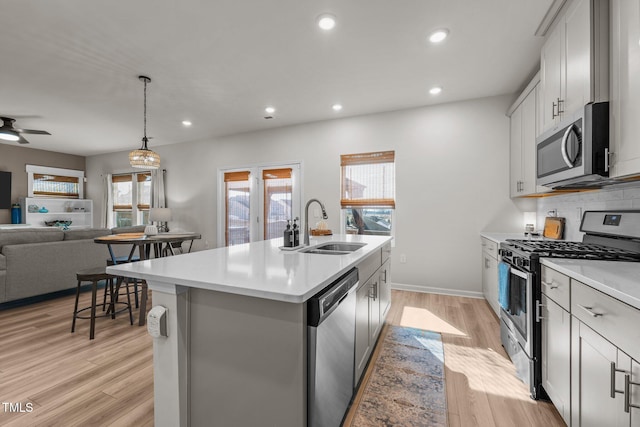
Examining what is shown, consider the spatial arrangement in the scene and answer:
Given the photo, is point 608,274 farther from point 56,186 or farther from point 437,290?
point 56,186

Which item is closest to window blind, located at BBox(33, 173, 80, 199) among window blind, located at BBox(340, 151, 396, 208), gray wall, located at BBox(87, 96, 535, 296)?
gray wall, located at BBox(87, 96, 535, 296)

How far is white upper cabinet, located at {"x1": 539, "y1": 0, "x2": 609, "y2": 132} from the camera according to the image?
1.58 metres

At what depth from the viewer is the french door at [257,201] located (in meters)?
4.99

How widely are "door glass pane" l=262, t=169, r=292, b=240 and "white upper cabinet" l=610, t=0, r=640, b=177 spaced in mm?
4074

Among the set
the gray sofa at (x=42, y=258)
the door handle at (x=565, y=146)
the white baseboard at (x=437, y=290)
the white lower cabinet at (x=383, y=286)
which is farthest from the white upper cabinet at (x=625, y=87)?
the gray sofa at (x=42, y=258)

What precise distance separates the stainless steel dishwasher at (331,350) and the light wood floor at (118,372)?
1.08 feet

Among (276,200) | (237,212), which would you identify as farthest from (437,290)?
(237,212)

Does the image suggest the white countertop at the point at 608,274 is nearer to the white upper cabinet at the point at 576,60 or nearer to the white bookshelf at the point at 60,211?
the white upper cabinet at the point at 576,60

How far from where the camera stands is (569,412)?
136 centimetres

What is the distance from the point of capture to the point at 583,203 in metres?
2.38

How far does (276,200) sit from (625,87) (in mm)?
4455

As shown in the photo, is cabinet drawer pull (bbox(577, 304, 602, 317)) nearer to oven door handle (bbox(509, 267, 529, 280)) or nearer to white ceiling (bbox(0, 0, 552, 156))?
oven door handle (bbox(509, 267, 529, 280))

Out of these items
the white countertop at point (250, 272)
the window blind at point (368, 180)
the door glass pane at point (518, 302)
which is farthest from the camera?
the window blind at point (368, 180)

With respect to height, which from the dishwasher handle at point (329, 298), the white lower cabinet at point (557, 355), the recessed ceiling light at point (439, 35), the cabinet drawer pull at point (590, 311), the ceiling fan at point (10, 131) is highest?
the recessed ceiling light at point (439, 35)
